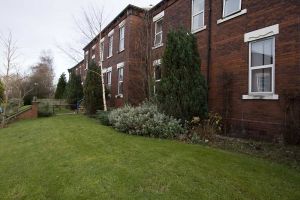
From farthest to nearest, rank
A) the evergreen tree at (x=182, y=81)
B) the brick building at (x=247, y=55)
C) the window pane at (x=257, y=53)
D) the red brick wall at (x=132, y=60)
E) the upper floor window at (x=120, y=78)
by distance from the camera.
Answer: the upper floor window at (x=120, y=78), the red brick wall at (x=132, y=60), the evergreen tree at (x=182, y=81), the window pane at (x=257, y=53), the brick building at (x=247, y=55)

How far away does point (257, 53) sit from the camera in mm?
8914

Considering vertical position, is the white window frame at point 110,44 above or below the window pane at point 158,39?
above

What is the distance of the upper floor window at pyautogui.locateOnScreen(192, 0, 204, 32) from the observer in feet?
38.7

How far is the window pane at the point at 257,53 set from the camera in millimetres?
8765

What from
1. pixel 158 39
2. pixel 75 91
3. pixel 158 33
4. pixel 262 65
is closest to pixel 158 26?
pixel 158 33

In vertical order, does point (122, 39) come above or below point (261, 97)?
above

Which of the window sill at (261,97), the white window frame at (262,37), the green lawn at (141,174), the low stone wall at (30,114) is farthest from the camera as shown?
the low stone wall at (30,114)

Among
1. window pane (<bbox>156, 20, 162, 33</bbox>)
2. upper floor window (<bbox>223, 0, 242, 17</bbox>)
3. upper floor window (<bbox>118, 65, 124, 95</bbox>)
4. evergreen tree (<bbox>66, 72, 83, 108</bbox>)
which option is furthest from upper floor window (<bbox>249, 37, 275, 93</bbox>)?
evergreen tree (<bbox>66, 72, 83, 108</bbox>)

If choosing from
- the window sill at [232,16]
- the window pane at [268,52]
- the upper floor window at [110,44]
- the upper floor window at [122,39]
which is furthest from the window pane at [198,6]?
the upper floor window at [110,44]

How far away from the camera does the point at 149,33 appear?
51.1 feet

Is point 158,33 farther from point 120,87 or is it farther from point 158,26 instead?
point 120,87

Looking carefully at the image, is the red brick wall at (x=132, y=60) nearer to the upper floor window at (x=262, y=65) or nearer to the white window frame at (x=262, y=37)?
the white window frame at (x=262, y=37)

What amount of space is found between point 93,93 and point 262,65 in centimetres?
1145

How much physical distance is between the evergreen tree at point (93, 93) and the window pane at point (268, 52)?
11495 millimetres
